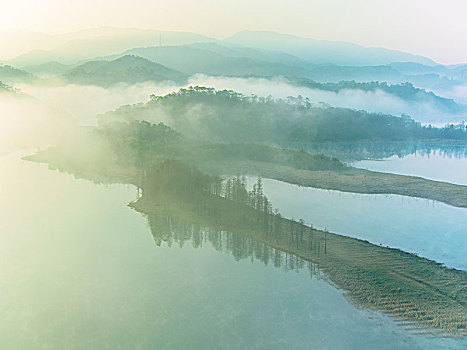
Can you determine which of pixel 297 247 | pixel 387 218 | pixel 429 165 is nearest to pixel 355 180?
pixel 387 218

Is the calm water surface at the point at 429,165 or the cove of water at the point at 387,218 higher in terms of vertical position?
the calm water surface at the point at 429,165

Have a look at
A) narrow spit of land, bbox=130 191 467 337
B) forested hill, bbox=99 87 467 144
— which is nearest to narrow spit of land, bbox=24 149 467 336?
narrow spit of land, bbox=130 191 467 337

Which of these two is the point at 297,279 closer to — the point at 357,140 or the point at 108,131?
the point at 108,131

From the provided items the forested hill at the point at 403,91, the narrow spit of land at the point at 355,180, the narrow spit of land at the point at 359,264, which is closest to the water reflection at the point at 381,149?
the narrow spit of land at the point at 355,180

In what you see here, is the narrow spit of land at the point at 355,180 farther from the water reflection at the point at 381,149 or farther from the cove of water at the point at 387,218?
the water reflection at the point at 381,149

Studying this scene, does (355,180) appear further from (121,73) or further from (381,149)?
(121,73)

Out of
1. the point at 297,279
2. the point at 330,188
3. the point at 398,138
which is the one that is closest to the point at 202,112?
the point at 398,138
